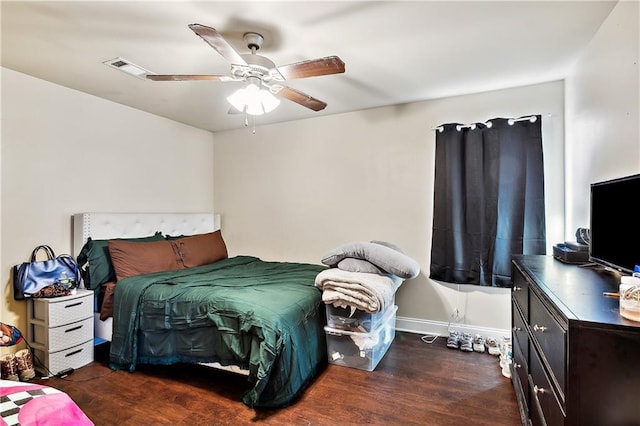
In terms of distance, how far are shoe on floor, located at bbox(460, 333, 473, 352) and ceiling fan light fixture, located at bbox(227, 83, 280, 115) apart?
2595 millimetres

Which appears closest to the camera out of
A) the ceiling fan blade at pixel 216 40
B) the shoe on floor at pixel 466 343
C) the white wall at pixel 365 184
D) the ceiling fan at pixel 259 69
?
the ceiling fan blade at pixel 216 40

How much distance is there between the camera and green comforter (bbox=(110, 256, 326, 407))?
2074 millimetres

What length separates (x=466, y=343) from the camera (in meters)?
2.97

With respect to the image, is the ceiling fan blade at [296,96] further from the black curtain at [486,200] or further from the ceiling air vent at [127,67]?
the black curtain at [486,200]

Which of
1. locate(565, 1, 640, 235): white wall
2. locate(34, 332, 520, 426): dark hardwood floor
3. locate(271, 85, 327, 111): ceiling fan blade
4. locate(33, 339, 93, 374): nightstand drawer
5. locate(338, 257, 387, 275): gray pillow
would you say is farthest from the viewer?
locate(338, 257, 387, 275): gray pillow

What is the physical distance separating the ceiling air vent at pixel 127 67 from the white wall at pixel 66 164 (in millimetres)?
805

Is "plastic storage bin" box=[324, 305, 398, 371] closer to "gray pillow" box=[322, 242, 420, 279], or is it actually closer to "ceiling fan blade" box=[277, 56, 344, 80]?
"gray pillow" box=[322, 242, 420, 279]

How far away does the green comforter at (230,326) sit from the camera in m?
2.07

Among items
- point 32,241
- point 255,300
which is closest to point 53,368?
point 32,241

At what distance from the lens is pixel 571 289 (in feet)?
4.36

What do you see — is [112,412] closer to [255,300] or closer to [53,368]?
[53,368]

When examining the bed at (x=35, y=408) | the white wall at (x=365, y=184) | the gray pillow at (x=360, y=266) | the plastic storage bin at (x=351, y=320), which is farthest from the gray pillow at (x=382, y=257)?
the bed at (x=35, y=408)

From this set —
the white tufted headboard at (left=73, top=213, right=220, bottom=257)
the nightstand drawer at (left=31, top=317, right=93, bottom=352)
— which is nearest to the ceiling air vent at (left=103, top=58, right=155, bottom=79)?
the white tufted headboard at (left=73, top=213, right=220, bottom=257)

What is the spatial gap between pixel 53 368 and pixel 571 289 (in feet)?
11.0
